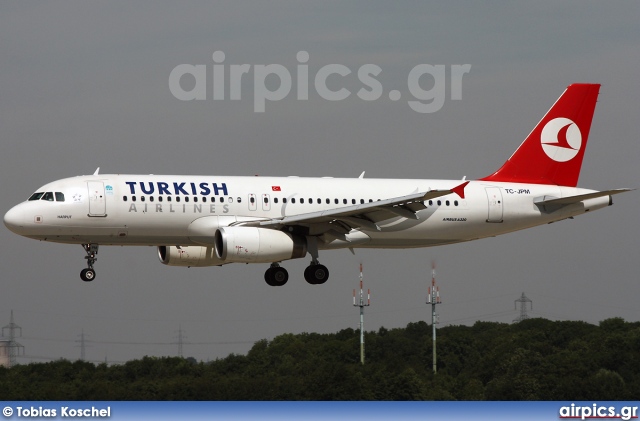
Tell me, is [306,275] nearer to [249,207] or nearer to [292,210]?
A: [292,210]

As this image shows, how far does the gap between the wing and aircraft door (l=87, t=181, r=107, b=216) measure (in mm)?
5754

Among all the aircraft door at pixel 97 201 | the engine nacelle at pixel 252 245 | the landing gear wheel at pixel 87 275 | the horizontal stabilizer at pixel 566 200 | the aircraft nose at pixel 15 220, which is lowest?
the landing gear wheel at pixel 87 275

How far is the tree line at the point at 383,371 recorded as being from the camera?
3585 inches

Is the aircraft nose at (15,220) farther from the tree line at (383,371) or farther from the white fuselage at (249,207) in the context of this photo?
the tree line at (383,371)

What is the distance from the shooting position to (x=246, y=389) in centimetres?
8675

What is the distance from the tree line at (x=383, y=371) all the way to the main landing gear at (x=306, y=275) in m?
26.9

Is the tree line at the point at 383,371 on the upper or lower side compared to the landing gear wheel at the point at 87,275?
lower

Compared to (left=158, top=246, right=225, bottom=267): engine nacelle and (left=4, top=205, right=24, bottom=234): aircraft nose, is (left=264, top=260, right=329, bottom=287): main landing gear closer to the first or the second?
(left=158, top=246, right=225, bottom=267): engine nacelle

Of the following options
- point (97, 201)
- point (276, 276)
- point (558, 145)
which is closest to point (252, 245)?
point (276, 276)

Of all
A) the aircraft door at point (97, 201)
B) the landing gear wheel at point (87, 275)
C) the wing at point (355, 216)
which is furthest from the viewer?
the landing gear wheel at point (87, 275)

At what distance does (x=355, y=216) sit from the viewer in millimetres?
57656

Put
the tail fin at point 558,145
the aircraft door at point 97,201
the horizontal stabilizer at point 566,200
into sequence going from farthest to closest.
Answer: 1. the tail fin at point 558,145
2. the horizontal stabilizer at point 566,200
3. the aircraft door at point 97,201

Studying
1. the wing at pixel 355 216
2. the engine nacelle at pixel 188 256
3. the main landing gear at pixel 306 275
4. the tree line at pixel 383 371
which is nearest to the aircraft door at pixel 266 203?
the wing at pixel 355 216

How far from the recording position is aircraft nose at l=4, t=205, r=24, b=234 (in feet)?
183
